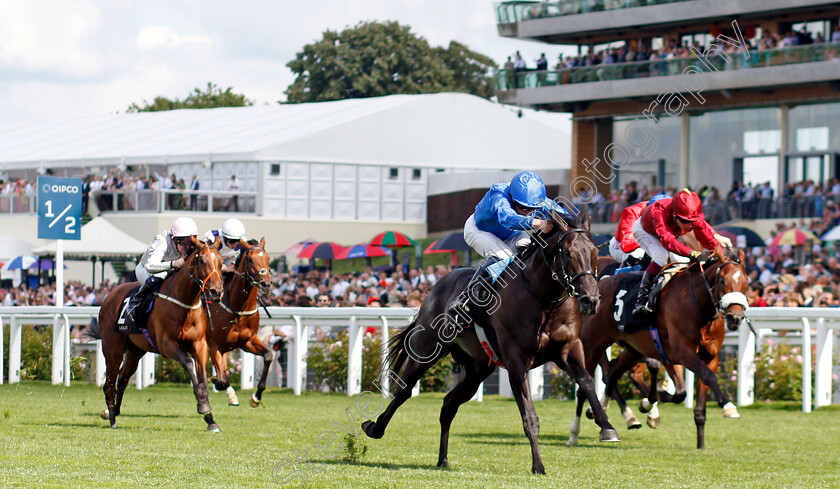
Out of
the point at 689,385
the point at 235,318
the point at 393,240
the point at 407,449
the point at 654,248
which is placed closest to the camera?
the point at 407,449

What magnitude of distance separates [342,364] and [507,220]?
22.3ft

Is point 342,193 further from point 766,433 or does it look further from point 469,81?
point 766,433

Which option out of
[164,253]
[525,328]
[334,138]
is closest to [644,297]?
[525,328]

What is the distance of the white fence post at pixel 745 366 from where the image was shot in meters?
11.5

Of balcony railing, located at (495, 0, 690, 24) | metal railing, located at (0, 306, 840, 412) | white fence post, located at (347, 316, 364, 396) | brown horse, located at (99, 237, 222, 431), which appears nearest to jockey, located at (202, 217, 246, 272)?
brown horse, located at (99, 237, 222, 431)

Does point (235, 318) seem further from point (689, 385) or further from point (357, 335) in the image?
point (689, 385)

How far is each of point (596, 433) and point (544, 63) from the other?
21956 mm

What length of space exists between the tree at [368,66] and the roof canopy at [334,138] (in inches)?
389

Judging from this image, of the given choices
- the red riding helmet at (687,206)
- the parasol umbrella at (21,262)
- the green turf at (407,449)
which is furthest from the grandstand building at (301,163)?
the red riding helmet at (687,206)

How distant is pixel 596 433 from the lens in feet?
31.1

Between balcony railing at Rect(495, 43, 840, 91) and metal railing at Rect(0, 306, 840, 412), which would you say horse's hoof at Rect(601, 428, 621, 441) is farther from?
balcony railing at Rect(495, 43, 840, 91)

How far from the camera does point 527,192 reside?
7.00 meters

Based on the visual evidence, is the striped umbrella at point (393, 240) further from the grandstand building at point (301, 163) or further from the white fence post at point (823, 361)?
the white fence post at point (823, 361)

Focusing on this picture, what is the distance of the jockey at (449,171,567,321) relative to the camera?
685 centimetres
